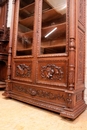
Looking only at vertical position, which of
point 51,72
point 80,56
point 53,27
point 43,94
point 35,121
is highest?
point 53,27

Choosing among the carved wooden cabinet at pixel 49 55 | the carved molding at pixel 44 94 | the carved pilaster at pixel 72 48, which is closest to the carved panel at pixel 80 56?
the carved wooden cabinet at pixel 49 55

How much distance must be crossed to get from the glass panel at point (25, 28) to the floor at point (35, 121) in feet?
2.88

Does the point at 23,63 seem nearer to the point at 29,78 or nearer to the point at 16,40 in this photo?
the point at 29,78

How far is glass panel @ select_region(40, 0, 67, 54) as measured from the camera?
1508 millimetres

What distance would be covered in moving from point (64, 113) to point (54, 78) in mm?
427

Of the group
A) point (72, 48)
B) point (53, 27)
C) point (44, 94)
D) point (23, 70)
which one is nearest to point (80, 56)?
point (72, 48)

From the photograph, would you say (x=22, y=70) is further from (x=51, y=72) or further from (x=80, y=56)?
(x=80, y=56)

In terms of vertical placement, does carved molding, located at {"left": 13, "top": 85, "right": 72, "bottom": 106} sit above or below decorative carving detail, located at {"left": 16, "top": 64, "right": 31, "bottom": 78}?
below

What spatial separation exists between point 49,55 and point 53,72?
0.24m

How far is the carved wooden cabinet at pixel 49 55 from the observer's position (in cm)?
134

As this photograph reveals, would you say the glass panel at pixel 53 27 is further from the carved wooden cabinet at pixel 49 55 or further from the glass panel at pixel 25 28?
the glass panel at pixel 25 28

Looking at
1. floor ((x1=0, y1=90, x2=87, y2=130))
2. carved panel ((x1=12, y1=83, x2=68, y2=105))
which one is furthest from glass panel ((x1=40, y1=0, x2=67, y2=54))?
floor ((x1=0, y1=90, x2=87, y2=130))

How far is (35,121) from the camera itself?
1.17 metres

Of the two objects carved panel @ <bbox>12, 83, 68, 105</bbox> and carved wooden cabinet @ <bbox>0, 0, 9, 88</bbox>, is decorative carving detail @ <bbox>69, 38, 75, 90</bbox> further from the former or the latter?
carved wooden cabinet @ <bbox>0, 0, 9, 88</bbox>
